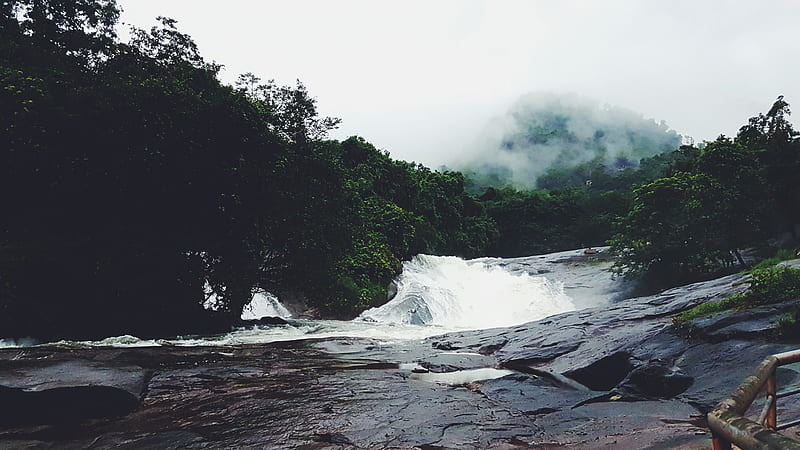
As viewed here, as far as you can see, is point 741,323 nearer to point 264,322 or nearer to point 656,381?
point 656,381

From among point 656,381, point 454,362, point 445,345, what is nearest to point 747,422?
point 656,381

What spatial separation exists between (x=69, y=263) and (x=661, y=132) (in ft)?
514

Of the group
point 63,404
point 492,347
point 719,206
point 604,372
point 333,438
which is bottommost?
point 604,372

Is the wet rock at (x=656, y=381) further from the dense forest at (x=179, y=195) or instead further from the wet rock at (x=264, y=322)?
the wet rock at (x=264, y=322)

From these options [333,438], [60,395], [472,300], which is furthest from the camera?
[472,300]

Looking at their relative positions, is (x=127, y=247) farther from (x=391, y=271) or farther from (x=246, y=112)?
(x=391, y=271)

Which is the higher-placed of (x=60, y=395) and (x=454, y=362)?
(x=60, y=395)

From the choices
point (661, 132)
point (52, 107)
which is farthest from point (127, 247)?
point (661, 132)

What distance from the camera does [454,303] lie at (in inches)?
998

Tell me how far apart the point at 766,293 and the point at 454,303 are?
685 inches

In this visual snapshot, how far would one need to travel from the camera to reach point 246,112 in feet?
54.4

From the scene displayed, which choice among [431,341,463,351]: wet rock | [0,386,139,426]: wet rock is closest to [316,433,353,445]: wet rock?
[0,386,139,426]: wet rock

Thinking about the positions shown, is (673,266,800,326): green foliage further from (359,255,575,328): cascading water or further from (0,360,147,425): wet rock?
(359,255,575,328): cascading water

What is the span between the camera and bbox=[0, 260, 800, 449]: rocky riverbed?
551cm
